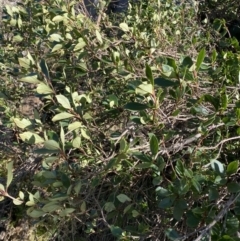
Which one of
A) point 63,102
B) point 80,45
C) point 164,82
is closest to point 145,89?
point 164,82

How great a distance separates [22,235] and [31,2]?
1.28m

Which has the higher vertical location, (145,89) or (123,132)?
(145,89)

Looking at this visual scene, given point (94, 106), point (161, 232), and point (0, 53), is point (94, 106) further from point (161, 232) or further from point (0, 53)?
point (0, 53)

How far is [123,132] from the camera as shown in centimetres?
162

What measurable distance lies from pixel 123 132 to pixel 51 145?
1.22 feet

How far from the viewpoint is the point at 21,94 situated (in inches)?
106

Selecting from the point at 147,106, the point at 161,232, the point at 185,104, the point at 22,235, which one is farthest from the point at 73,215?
the point at 22,235

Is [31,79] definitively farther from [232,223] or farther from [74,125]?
[232,223]

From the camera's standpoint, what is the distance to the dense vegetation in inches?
51.9

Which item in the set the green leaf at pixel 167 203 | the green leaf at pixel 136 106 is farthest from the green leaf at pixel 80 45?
the green leaf at pixel 167 203

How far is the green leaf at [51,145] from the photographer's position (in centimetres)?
131

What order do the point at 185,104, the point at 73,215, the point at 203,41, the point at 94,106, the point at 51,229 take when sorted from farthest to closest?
the point at 203,41, the point at 51,229, the point at 94,106, the point at 185,104, the point at 73,215

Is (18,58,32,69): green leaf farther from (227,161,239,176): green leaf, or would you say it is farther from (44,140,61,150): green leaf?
(227,161,239,176): green leaf

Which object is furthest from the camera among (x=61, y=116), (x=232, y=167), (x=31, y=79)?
(x=31, y=79)
